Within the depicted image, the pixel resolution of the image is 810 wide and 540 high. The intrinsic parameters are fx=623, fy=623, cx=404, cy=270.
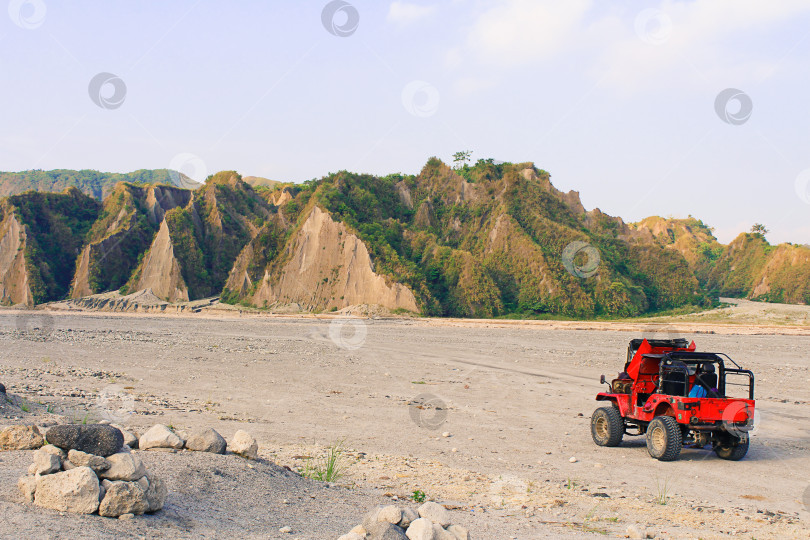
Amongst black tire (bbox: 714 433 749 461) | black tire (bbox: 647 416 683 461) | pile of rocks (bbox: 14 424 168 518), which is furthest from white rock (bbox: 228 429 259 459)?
black tire (bbox: 714 433 749 461)

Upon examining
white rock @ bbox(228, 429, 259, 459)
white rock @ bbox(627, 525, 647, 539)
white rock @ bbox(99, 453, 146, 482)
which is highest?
white rock @ bbox(99, 453, 146, 482)

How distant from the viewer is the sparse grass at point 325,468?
8430mm

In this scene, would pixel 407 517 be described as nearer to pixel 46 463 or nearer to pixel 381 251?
pixel 46 463

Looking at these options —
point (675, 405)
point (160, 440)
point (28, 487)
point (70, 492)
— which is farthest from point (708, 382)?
point (28, 487)

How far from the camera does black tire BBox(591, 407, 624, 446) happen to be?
11625mm

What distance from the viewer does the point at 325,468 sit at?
912cm

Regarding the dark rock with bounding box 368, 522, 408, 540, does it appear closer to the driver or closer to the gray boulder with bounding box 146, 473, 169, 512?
the gray boulder with bounding box 146, 473, 169, 512

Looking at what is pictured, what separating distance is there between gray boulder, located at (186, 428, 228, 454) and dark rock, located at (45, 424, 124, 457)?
1.78 m

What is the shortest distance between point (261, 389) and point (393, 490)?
9962 mm

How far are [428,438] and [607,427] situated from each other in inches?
133

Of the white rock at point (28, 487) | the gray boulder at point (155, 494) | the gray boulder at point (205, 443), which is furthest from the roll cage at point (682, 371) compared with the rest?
the white rock at point (28, 487)

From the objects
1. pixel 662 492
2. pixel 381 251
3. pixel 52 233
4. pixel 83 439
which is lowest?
pixel 662 492

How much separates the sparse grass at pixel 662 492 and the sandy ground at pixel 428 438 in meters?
0.06

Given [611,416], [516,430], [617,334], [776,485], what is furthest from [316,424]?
[617,334]
